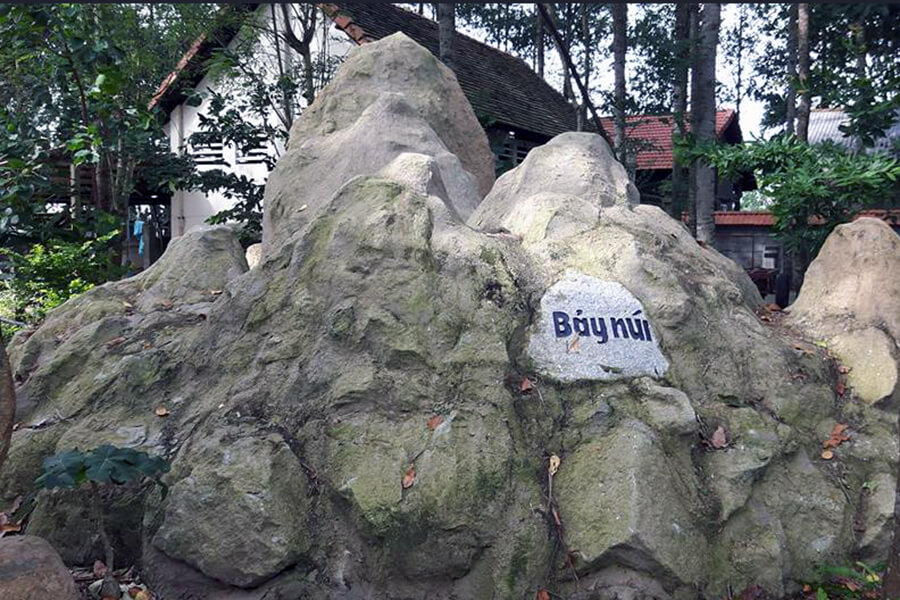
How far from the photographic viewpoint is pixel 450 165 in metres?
6.48

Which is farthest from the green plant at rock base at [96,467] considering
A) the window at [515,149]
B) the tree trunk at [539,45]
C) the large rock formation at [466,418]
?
the tree trunk at [539,45]

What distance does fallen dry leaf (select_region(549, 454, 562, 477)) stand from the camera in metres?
3.96

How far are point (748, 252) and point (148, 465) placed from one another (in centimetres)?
1984

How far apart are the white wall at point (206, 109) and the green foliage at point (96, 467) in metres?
8.74

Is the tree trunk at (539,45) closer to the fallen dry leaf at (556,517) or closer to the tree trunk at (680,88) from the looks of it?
the tree trunk at (680,88)

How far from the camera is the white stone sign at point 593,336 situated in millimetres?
4336

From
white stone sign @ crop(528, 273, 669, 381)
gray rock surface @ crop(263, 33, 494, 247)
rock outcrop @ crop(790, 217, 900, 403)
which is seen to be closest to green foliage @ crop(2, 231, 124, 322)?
gray rock surface @ crop(263, 33, 494, 247)

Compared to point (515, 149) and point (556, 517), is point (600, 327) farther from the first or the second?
point (515, 149)

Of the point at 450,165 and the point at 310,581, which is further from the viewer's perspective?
the point at 450,165

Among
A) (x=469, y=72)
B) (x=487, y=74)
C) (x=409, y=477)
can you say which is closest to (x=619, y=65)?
(x=469, y=72)

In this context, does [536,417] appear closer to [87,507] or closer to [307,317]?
[307,317]

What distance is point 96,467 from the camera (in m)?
3.29

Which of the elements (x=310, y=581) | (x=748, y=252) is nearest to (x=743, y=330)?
(x=310, y=581)

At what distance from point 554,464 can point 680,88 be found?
12116mm
